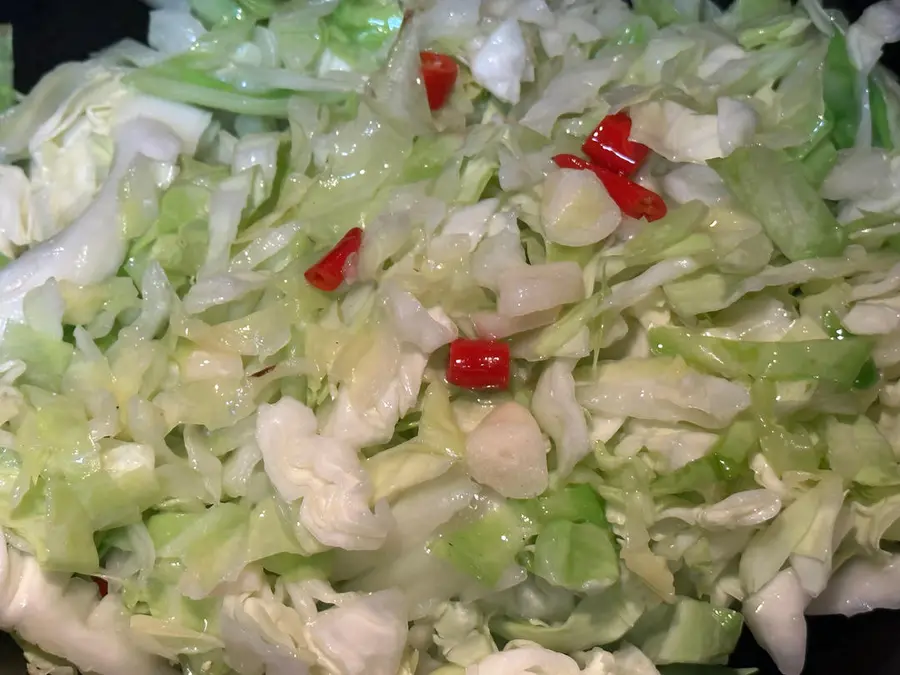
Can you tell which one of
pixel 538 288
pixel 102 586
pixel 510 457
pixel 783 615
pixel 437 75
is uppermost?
pixel 437 75

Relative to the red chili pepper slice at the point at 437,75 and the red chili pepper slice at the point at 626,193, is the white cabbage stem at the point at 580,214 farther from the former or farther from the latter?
the red chili pepper slice at the point at 437,75

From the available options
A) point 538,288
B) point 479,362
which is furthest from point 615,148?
point 479,362

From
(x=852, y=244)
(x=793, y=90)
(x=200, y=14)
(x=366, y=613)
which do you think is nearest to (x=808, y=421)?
(x=852, y=244)

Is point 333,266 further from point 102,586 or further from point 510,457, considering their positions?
point 102,586

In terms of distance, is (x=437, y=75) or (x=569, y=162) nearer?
Result: (x=569, y=162)

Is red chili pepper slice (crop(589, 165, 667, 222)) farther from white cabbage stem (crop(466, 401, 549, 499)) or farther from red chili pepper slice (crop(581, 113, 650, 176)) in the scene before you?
white cabbage stem (crop(466, 401, 549, 499))

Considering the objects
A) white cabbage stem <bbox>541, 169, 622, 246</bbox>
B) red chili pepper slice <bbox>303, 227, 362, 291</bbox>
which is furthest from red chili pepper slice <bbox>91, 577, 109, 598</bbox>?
white cabbage stem <bbox>541, 169, 622, 246</bbox>

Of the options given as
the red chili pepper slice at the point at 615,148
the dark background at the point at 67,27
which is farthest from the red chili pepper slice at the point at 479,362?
the dark background at the point at 67,27
